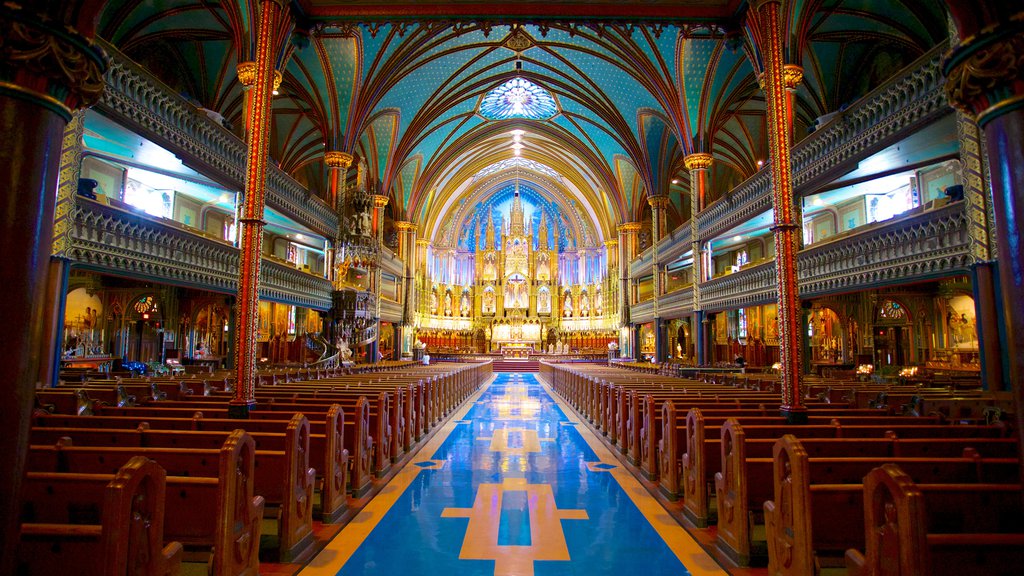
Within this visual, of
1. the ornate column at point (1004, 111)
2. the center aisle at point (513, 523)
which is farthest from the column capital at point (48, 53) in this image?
the ornate column at point (1004, 111)

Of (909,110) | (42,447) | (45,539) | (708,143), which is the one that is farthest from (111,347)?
(909,110)

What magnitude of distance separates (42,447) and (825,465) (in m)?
5.05

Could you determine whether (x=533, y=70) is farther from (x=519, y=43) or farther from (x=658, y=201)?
(x=658, y=201)

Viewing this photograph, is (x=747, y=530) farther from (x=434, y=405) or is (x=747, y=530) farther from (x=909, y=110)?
(x=909, y=110)

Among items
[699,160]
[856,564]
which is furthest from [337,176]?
[856,564]

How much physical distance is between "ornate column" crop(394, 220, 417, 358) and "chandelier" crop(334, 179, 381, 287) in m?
12.9

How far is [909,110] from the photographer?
9500 mm

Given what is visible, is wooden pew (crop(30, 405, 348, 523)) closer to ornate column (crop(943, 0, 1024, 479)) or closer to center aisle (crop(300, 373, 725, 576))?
center aisle (crop(300, 373, 725, 576))

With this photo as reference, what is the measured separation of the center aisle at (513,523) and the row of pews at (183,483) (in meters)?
0.43

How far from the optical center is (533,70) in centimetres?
2431

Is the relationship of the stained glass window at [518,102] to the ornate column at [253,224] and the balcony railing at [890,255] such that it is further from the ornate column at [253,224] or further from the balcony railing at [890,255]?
the ornate column at [253,224]

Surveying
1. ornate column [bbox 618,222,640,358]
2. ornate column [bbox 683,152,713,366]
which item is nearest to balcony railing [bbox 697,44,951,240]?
ornate column [bbox 683,152,713,366]

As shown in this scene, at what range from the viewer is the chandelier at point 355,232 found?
1683 cm

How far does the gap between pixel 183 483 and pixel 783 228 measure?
6.90 m
